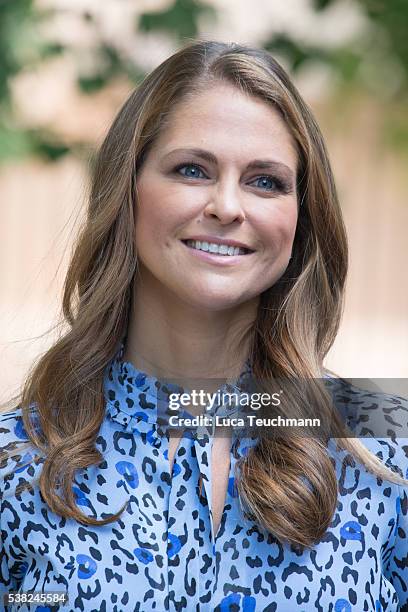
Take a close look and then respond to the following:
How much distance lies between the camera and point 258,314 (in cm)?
279

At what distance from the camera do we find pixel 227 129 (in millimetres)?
2547

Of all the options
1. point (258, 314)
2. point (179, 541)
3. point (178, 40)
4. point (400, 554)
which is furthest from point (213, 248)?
point (178, 40)

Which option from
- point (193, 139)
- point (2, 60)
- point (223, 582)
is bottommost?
point (223, 582)

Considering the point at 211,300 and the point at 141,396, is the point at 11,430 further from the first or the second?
the point at 211,300

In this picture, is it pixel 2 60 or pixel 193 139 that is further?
pixel 2 60

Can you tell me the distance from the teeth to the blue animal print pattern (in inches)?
14.0

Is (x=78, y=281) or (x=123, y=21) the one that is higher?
(x=123, y=21)

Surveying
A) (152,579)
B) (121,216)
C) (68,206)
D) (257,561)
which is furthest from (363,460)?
(68,206)

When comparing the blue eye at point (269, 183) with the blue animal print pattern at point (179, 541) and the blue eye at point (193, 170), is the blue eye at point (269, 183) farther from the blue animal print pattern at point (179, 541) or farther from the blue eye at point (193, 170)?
the blue animal print pattern at point (179, 541)

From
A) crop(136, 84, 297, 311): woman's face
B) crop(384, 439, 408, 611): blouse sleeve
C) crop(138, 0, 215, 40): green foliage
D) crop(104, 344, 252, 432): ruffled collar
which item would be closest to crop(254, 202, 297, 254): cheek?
crop(136, 84, 297, 311): woman's face

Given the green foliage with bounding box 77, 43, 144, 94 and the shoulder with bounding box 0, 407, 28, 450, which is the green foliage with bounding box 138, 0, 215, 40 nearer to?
the green foliage with bounding box 77, 43, 144, 94

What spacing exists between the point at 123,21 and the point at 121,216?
1.97 m

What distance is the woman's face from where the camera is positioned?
252 cm

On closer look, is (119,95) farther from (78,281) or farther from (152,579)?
(152,579)
